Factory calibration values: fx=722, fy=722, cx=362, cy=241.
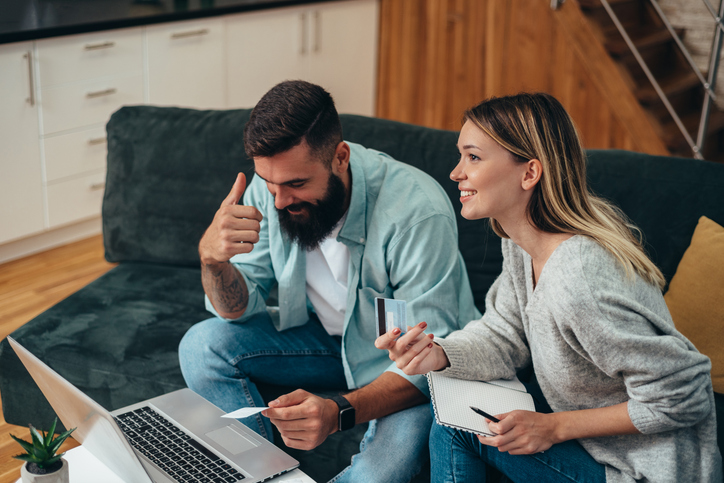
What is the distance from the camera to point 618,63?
3584 mm

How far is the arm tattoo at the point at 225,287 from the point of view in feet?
5.20

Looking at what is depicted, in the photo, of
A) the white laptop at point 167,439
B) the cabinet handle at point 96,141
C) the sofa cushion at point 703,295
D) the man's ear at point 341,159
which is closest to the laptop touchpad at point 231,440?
the white laptop at point 167,439

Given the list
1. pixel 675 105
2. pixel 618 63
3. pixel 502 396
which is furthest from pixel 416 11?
pixel 502 396

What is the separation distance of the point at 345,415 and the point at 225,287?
43cm

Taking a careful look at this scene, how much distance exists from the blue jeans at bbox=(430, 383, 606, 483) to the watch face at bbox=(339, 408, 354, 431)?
0.16 metres

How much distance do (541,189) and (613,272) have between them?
19cm

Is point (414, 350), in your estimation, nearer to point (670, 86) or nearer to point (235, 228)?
point (235, 228)

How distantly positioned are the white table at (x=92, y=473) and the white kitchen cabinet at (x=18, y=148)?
6.68ft

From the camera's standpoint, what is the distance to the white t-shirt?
167 centimetres

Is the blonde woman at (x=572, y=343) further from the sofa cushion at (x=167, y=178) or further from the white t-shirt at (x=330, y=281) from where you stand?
the sofa cushion at (x=167, y=178)

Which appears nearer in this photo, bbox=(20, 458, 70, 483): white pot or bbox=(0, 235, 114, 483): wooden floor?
bbox=(20, 458, 70, 483): white pot

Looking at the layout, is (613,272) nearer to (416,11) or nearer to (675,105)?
(675,105)

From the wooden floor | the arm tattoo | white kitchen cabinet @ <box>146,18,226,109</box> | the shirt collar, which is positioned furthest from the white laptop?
white kitchen cabinet @ <box>146,18,226,109</box>

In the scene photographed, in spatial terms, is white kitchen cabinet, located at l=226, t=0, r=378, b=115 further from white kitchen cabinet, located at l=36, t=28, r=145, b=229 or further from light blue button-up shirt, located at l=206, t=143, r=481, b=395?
light blue button-up shirt, located at l=206, t=143, r=481, b=395
